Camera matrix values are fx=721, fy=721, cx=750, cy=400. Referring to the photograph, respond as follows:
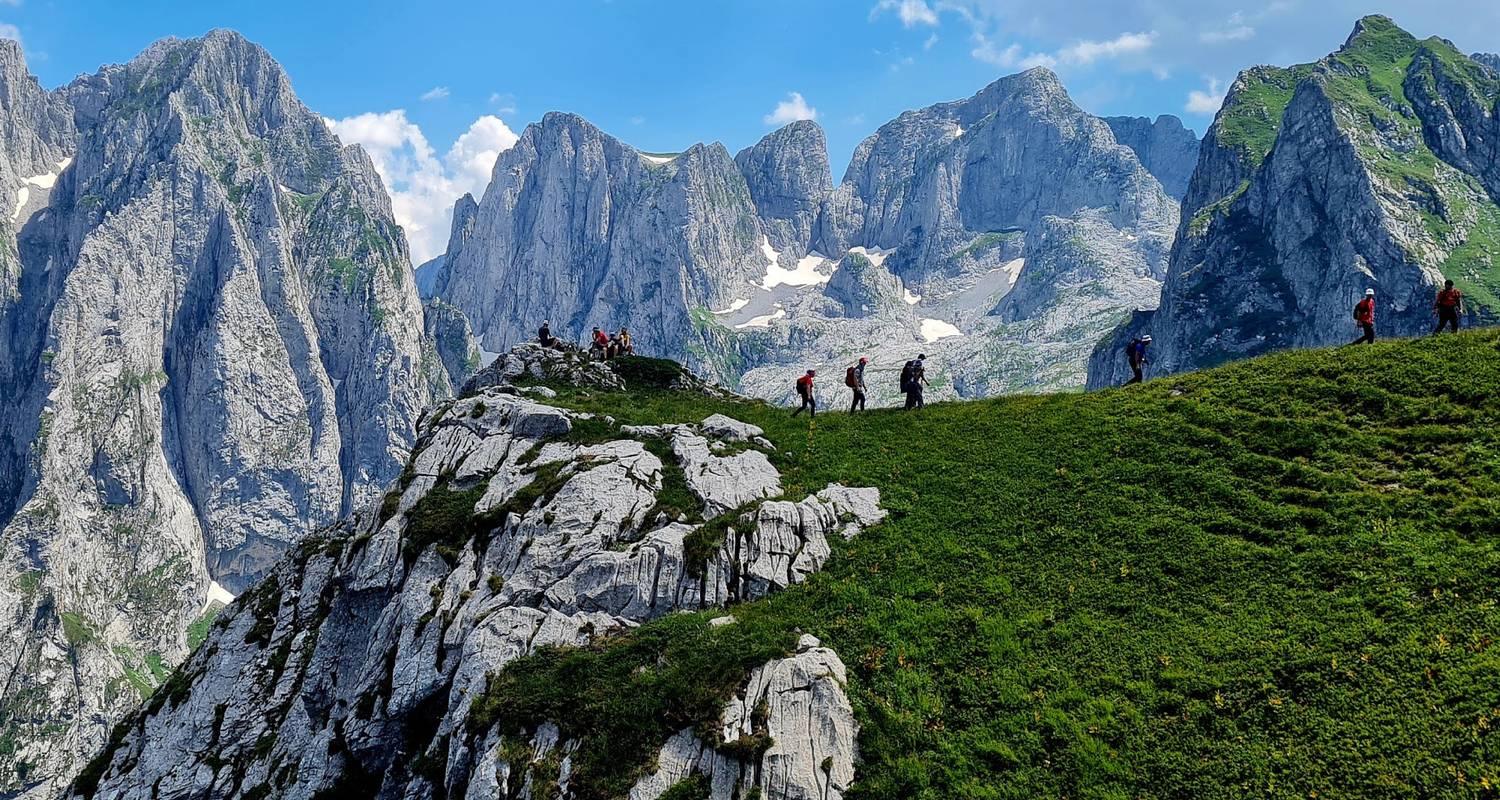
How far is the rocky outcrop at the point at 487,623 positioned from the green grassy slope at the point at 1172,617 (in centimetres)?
127

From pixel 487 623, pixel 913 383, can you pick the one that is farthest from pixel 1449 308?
pixel 487 623

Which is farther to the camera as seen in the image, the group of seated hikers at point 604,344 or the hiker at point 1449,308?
the group of seated hikers at point 604,344

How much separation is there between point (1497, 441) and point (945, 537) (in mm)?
18142

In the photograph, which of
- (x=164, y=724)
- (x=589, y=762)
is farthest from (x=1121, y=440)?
(x=164, y=724)

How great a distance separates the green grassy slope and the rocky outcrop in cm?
127

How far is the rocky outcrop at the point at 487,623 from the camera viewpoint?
68.7ft

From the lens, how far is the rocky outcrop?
824 inches

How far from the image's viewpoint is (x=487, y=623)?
27047 millimetres

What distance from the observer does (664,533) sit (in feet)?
99.2

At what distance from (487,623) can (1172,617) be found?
75.7 feet

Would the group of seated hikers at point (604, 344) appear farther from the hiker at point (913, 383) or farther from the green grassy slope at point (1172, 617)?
the green grassy slope at point (1172, 617)

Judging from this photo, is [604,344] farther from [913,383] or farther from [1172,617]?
[1172,617]

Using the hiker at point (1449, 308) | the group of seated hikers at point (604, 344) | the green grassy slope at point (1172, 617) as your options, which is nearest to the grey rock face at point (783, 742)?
the green grassy slope at point (1172, 617)

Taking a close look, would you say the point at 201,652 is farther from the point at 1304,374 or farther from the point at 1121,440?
the point at 1304,374
